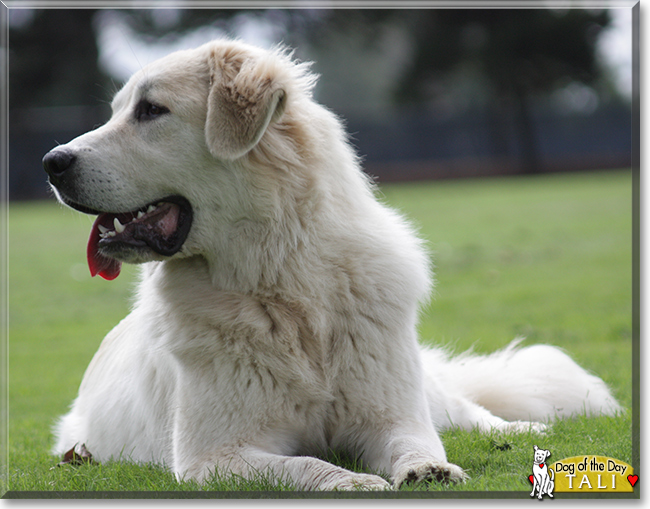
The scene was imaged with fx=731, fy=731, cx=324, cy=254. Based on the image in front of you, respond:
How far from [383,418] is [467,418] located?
3.93 ft

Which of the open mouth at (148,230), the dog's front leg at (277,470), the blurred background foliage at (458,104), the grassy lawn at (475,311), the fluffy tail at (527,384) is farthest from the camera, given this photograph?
the blurred background foliage at (458,104)

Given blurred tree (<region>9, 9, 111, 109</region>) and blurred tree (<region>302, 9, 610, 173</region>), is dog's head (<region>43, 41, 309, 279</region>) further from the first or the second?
blurred tree (<region>302, 9, 610, 173</region>)

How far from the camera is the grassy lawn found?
3.80m

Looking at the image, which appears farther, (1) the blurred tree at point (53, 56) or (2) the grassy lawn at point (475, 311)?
(1) the blurred tree at point (53, 56)

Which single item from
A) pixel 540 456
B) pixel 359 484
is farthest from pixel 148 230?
pixel 540 456

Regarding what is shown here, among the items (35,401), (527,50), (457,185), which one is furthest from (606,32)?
(35,401)

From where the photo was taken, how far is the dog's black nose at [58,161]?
3.59 m

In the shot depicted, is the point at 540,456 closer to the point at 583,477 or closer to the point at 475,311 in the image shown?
the point at 583,477

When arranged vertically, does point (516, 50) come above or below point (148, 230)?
above

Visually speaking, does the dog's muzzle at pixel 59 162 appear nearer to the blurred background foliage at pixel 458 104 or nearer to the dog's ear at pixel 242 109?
the dog's ear at pixel 242 109

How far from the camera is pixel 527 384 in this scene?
4996mm

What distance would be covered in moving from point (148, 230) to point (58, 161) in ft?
1.80

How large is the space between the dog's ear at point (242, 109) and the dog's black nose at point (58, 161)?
2.27 ft

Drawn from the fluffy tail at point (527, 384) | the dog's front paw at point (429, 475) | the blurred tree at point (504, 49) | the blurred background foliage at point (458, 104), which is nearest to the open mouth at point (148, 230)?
the dog's front paw at point (429, 475)
